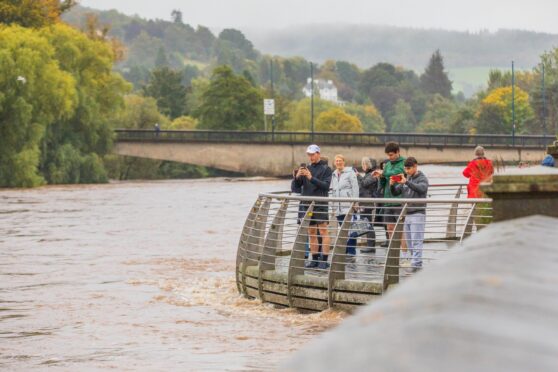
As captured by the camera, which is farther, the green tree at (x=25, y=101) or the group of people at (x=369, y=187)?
the green tree at (x=25, y=101)

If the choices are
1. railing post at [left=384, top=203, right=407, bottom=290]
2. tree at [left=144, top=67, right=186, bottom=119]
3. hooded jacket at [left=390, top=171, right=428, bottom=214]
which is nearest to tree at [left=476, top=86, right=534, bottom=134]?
tree at [left=144, top=67, right=186, bottom=119]

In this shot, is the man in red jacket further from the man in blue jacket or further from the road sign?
the road sign

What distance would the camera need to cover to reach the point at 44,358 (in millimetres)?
14766

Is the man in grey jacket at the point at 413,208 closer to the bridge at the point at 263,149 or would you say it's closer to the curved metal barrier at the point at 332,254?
the curved metal barrier at the point at 332,254

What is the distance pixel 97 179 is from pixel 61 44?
8190 millimetres

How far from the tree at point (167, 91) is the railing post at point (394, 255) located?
12560 cm

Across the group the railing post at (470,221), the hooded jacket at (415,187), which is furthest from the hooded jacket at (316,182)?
the railing post at (470,221)

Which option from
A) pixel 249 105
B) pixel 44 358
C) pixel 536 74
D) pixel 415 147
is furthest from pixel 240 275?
pixel 536 74

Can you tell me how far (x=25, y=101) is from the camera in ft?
229

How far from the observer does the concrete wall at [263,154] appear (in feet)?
314

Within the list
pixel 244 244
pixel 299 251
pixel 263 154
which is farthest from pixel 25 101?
pixel 299 251

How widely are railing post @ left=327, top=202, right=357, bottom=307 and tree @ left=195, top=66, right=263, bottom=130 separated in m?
103

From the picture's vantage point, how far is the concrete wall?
9569 cm

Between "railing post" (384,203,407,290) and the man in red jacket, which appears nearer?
"railing post" (384,203,407,290)
